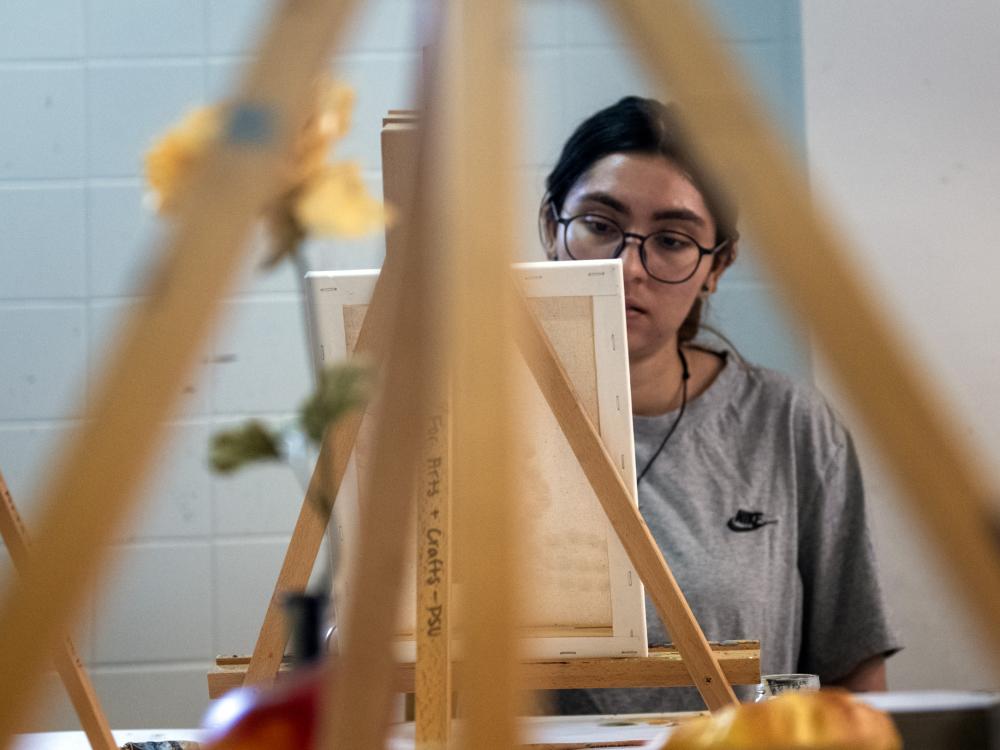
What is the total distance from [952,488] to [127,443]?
0.27 metres

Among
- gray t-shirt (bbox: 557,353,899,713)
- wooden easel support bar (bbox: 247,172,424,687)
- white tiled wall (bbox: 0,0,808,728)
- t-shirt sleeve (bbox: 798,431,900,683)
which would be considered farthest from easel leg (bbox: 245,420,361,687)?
white tiled wall (bbox: 0,0,808,728)

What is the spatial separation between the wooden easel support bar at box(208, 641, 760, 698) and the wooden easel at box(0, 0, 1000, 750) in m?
0.60

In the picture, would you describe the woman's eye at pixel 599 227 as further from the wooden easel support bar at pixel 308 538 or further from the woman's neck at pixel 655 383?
the wooden easel support bar at pixel 308 538

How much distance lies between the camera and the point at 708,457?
157 cm

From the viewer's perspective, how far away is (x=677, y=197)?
1519 millimetres

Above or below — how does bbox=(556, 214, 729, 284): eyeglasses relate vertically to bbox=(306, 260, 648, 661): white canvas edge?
above

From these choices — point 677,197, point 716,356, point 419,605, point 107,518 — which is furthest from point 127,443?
point 716,356

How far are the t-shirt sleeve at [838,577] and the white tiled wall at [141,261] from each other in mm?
433

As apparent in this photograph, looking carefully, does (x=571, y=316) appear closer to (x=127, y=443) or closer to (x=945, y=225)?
(x=127, y=443)

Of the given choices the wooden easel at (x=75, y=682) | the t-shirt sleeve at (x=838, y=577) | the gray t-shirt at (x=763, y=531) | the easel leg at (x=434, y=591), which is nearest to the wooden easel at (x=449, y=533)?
the easel leg at (x=434, y=591)

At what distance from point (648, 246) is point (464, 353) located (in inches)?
44.7

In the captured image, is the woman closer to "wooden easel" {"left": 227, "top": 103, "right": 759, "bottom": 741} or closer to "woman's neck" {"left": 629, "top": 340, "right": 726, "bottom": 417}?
"woman's neck" {"left": 629, "top": 340, "right": 726, "bottom": 417}

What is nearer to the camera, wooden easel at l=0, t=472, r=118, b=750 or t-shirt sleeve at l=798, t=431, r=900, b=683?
wooden easel at l=0, t=472, r=118, b=750

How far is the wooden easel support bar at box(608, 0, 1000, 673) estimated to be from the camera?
0.40 metres
